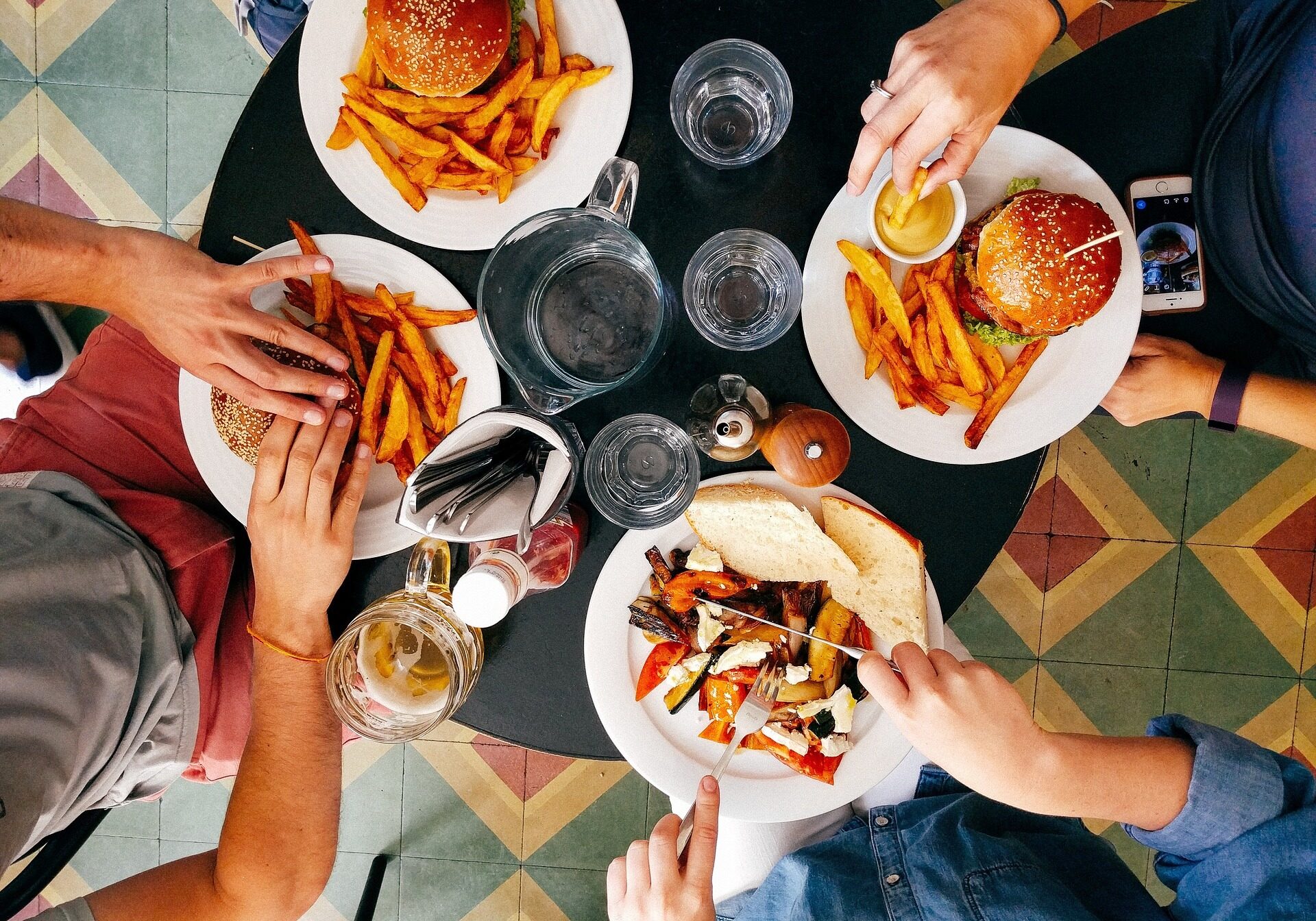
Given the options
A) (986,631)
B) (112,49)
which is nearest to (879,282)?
(986,631)

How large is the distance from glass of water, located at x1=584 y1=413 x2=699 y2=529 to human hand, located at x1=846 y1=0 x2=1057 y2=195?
55cm

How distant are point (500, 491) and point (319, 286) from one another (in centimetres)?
53

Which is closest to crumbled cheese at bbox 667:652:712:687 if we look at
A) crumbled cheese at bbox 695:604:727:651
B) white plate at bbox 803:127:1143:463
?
crumbled cheese at bbox 695:604:727:651

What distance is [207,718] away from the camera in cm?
171

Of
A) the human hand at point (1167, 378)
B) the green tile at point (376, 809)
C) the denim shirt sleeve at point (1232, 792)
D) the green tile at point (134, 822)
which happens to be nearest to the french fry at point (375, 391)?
the human hand at point (1167, 378)

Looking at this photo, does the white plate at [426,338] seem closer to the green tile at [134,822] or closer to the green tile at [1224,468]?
the green tile at [134,822]

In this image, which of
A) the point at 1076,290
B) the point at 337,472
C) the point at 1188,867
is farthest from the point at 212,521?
the point at 1188,867

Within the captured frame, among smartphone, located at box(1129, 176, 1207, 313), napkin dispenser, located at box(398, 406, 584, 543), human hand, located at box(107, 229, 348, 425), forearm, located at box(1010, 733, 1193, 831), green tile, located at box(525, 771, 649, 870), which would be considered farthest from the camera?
green tile, located at box(525, 771, 649, 870)

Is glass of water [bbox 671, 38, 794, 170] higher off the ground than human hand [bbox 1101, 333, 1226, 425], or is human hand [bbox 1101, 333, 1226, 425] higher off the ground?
glass of water [bbox 671, 38, 794, 170]

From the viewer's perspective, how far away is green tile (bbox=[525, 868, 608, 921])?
9.22 feet

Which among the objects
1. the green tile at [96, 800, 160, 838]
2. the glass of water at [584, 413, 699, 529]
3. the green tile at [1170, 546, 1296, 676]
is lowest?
the green tile at [96, 800, 160, 838]

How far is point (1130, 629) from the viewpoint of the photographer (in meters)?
2.72

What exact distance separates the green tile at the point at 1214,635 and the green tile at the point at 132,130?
142 inches

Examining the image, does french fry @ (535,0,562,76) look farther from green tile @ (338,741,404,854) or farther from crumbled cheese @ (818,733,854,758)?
green tile @ (338,741,404,854)
